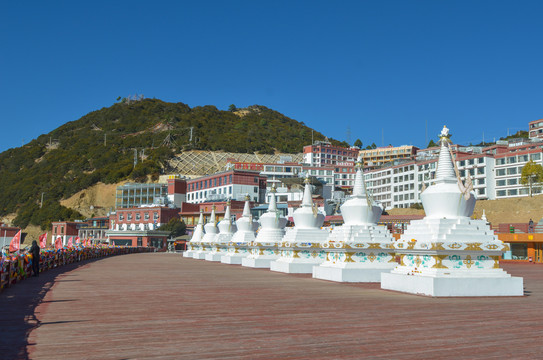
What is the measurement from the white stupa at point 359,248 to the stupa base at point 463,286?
4.28 meters

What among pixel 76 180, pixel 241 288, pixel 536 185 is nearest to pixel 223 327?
pixel 241 288

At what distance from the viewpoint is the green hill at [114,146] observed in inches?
5098

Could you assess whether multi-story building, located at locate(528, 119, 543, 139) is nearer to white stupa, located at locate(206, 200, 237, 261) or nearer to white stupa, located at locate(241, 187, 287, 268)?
white stupa, located at locate(206, 200, 237, 261)

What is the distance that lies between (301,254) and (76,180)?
121 meters

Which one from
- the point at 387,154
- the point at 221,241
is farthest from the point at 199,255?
the point at 387,154

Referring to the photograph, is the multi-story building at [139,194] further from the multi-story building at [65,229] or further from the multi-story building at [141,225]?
the multi-story building at [141,225]

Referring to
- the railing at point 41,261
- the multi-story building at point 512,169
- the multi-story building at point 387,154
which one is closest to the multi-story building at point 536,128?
the multi-story building at point 512,169

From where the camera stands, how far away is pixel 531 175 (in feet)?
251

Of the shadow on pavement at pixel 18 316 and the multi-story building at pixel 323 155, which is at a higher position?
the multi-story building at pixel 323 155

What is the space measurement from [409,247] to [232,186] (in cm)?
7175

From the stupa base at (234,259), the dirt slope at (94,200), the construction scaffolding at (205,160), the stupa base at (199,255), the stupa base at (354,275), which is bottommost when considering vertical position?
the stupa base at (199,255)

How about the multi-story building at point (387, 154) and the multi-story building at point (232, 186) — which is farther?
the multi-story building at point (387, 154)

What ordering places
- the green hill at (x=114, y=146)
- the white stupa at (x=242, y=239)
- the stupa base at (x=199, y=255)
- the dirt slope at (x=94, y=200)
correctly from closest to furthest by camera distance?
the white stupa at (x=242, y=239) → the stupa base at (x=199, y=255) → the dirt slope at (x=94, y=200) → the green hill at (x=114, y=146)

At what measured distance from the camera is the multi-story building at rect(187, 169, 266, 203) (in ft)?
282
